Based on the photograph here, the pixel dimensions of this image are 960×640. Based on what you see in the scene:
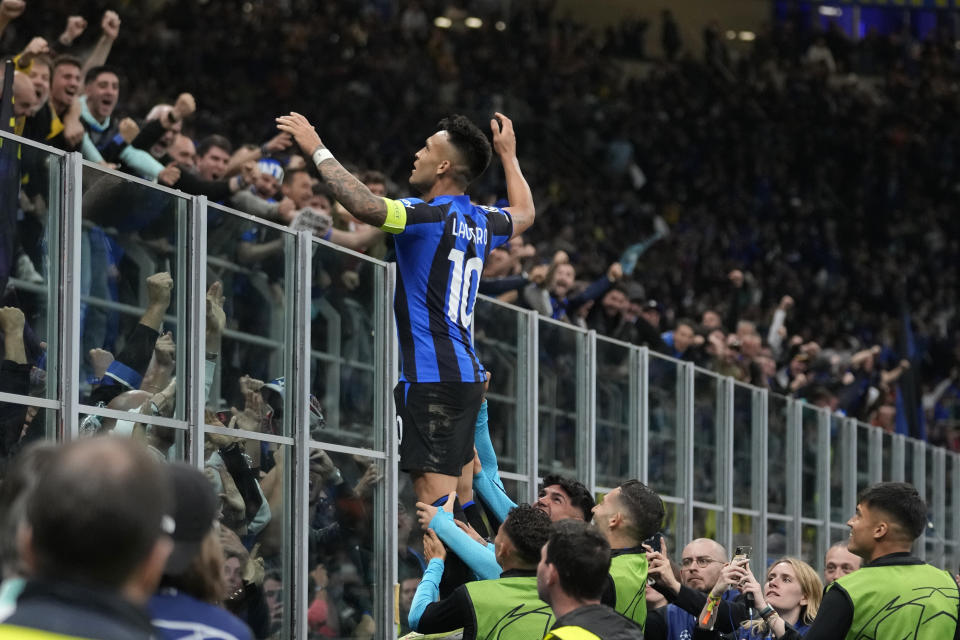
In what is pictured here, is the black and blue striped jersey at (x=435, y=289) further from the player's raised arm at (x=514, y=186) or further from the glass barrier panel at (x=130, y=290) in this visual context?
the glass barrier panel at (x=130, y=290)

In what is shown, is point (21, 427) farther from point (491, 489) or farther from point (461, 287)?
point (491, 489)

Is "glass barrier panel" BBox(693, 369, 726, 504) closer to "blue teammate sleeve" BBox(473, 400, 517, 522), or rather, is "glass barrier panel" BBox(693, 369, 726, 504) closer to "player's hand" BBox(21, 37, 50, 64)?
"blue teammate sleeve" BBox(473, 400, 517, 522)

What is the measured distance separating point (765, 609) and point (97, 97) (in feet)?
14.9

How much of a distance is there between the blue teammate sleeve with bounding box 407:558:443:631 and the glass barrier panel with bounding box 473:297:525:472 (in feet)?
8.84

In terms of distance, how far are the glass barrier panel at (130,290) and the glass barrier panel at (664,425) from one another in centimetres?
539

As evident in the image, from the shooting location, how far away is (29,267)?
16.9 feet

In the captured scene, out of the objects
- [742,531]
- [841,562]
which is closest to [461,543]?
[841,562]

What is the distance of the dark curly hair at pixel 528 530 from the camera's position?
16.5ft

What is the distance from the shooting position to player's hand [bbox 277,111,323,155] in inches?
223

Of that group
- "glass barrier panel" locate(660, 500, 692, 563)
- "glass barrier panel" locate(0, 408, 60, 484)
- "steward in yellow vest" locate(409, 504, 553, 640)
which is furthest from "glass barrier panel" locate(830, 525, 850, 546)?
"glass barrier panel" locate(0, 408, 60, 484)

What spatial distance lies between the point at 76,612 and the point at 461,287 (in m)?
3.97

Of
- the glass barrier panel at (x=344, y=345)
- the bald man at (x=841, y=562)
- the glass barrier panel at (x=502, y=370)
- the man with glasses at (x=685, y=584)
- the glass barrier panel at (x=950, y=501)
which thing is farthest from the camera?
the glass barrier panel at (x=950, y=501)

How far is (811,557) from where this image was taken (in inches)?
544

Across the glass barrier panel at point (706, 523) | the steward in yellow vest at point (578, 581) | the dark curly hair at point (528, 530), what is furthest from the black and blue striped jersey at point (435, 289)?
the glass barrier panel at point (706, 523)
